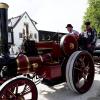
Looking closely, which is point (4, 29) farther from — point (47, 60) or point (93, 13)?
point (93, 13)

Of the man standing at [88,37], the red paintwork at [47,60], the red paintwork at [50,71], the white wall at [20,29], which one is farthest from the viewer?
the white wall at [20,29]

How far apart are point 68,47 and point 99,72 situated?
2.65 m

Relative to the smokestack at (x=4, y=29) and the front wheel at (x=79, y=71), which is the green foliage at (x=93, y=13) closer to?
the front wheel at (x=79, y=71)

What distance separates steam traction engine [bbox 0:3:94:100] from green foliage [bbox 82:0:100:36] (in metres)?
26.3

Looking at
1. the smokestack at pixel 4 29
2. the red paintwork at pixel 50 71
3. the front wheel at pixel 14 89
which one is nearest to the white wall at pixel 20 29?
the red paintwork at pixel 50 71

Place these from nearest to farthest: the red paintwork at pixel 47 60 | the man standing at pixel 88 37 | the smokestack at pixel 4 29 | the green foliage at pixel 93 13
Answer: the smokestack at pixel 4 29, the red paintwork at pixel 47 60, the man standing at pixel 88 37, the green foliage at pixel 93 13

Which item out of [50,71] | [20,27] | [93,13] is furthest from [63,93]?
[20,27]

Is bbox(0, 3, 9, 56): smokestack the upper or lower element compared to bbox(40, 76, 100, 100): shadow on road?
upper

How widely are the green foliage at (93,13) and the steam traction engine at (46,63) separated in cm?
2628

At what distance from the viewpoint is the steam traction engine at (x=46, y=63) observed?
206 inches

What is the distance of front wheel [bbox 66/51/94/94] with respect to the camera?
19.0 feet

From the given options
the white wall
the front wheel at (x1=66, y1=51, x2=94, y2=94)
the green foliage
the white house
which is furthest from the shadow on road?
the white house

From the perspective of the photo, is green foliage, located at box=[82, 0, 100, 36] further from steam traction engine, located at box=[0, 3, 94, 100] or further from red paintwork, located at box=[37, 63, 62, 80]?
red paintwork, located at box=[37, 63, 62, 80]

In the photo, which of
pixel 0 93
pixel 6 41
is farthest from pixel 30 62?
pixel 0 93
